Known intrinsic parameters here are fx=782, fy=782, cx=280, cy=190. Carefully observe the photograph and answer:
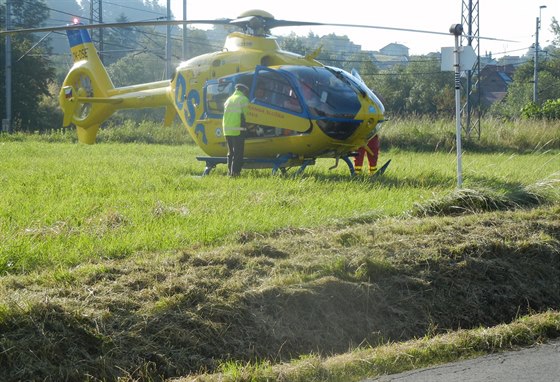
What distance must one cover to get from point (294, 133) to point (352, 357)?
9.54 meters

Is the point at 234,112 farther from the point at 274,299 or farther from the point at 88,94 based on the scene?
the point at 274,299

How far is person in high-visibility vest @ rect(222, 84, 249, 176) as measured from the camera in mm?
14719

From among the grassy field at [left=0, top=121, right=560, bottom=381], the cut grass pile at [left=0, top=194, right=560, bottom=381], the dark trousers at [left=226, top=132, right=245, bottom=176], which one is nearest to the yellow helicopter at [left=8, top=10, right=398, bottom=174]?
the dark trousers at [left=226, top=132, right=245, bottom=176]

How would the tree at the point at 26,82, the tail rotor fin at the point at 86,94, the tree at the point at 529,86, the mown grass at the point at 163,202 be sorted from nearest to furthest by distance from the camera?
the mown grass at the point at 163,202 < the tail rotor fin at the point at 86,94 < the tree at the point at 26,82 < the tree at the point at 529,86

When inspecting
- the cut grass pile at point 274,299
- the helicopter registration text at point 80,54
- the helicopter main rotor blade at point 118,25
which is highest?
the helicopter registration text at point 80,54

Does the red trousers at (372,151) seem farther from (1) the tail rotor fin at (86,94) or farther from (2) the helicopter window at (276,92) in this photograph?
(1) the tail rotor fin at (86,94)

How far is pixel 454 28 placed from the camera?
1162 centimetres

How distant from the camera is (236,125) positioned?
48.3ft

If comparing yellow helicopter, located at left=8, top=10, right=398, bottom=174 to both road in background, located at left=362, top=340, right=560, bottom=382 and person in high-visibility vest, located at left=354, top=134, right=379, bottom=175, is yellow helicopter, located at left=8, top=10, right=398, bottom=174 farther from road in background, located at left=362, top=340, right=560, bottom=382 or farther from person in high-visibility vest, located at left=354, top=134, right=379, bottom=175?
road in background, located at left=362, top=340, right=560, bottom=382

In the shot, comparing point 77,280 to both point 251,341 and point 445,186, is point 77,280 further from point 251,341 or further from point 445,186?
point 445,186

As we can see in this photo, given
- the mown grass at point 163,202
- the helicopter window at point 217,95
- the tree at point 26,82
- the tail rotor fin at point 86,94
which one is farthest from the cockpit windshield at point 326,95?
the tree at point 26,82

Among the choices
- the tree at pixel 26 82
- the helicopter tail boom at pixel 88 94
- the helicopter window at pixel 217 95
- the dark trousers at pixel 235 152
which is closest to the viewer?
the dark trousers at pixel 235 152

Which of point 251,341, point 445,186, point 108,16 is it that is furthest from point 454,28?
point 108,16

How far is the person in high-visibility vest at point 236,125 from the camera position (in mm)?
14719
